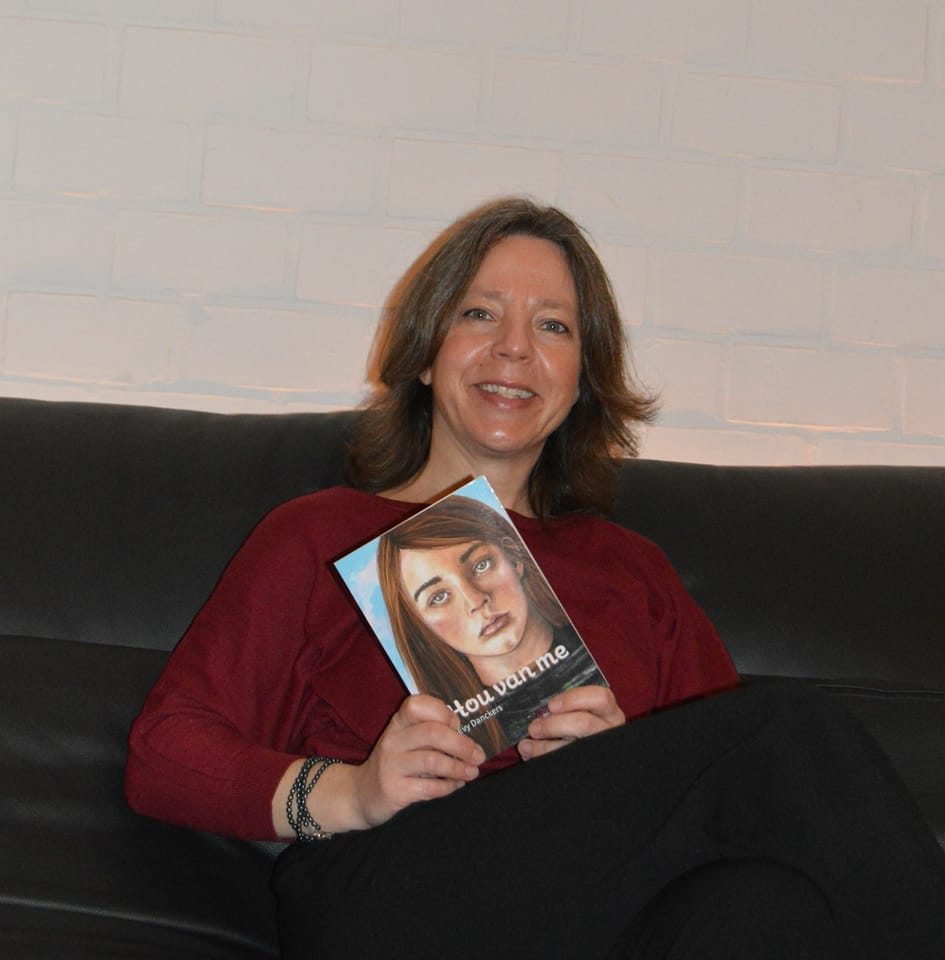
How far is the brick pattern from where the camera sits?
210cm

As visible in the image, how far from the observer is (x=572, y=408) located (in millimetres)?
1860

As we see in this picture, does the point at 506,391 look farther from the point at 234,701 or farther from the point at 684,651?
the point at 234,701

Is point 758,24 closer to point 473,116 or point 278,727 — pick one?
point 473,116

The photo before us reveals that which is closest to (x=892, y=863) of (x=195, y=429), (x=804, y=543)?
(x=804, y=543)

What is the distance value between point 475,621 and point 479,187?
106 centimetres

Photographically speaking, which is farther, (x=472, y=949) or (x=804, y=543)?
(x=804, y=543)

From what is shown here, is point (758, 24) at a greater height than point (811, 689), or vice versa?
point (758, 24)

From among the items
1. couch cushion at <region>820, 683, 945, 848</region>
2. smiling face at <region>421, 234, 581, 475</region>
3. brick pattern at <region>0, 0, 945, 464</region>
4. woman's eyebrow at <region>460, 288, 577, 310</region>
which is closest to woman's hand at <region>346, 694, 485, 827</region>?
couch cushion at <region>820, 683, 945, 848</region>

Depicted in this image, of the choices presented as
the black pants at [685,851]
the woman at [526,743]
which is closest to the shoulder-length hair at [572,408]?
the woman at [526,743]

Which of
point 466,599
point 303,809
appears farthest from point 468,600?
point 303,809

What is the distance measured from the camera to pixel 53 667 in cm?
147

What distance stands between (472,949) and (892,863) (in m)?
0.32

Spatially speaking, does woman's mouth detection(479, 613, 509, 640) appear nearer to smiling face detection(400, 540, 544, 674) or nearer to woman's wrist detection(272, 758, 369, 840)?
smiling face detection(400, 540, 544, 674)

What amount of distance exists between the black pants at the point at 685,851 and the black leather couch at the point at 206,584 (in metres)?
0.32
